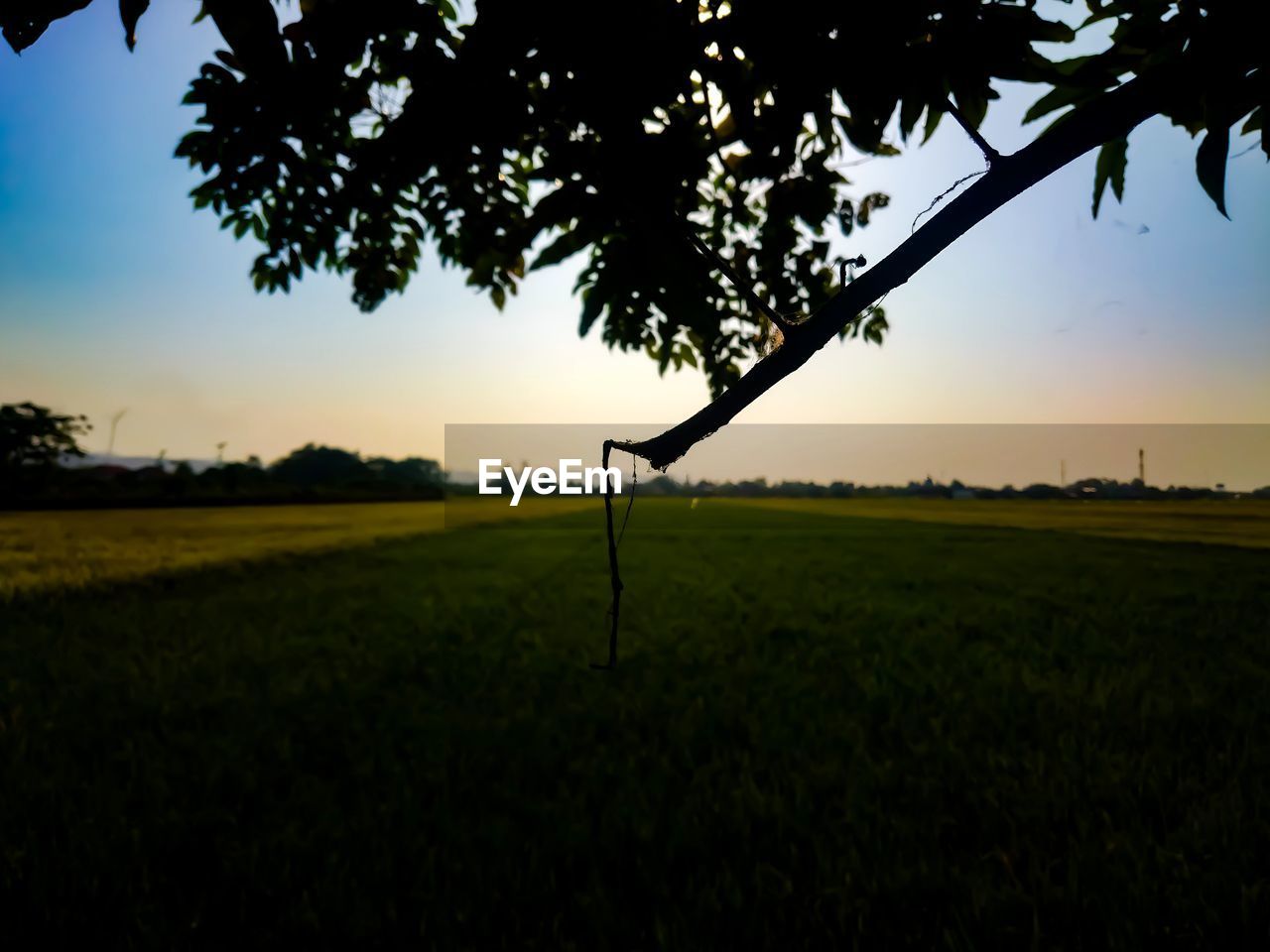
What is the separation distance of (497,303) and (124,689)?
4.63 m

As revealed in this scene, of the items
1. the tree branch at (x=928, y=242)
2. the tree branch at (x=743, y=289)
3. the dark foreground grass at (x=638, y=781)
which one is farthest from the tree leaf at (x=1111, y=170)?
the dark foreground grass at (x=638, y=781)

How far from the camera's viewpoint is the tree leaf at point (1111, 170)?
153 centimetres

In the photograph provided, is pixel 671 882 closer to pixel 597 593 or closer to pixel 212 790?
pixel 212 790

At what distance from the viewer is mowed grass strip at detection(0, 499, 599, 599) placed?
1093 cm

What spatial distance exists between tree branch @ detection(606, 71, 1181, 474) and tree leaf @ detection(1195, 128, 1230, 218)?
508 millimetres

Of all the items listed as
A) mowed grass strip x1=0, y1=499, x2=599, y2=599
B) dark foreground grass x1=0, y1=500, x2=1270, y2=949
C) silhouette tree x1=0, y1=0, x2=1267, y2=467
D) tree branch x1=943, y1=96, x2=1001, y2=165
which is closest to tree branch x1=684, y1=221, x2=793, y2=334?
silhouette tree x1=0, y1=0, x2=1267, y2=467

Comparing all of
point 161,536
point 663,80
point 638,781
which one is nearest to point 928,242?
point 663,80

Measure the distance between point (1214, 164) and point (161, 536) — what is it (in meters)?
21.4

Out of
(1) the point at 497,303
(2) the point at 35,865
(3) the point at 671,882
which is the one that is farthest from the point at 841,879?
(1) the point at 497,303

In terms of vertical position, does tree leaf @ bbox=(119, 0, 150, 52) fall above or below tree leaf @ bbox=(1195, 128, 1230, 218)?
above

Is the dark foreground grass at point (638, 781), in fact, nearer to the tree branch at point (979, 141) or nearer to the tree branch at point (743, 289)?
the tree branch at point (743, 289)

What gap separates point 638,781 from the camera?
3.53m

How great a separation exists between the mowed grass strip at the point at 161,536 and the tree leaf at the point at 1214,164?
42.4 ft

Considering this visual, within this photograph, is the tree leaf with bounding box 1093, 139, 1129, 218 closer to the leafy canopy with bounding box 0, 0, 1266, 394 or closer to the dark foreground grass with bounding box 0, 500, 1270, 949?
the leafy canopy with bounding box 0, 0, 1266, 394
